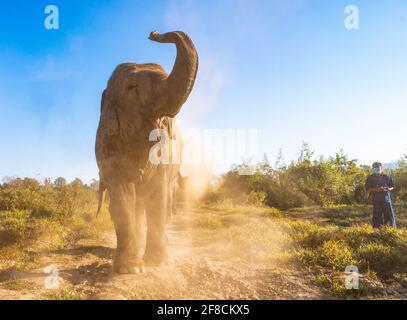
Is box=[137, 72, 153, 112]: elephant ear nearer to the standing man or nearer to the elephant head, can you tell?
the elephant head

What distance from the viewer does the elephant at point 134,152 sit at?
5.20 metres

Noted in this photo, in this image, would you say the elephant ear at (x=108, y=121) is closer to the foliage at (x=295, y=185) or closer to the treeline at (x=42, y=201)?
the treeline at (x=42, y=201)

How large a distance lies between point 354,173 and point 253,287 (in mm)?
21449

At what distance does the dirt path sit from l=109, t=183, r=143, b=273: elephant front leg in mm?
194

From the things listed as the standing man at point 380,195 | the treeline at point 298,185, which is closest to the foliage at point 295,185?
the treeline at point 298,185

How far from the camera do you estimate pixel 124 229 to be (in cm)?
571

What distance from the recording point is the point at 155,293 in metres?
4.81

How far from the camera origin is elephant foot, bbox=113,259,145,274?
5.57 m

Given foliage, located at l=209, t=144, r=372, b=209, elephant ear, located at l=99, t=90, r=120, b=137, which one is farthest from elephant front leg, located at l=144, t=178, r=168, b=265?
foliage, located at l=209, t=144, r=372, b=209

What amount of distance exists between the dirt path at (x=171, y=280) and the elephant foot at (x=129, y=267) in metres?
0.11

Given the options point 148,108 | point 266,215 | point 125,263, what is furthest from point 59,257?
point 266,215

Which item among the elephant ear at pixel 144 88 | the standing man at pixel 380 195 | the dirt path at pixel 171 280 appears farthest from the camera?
the standing man at pixel 380 195

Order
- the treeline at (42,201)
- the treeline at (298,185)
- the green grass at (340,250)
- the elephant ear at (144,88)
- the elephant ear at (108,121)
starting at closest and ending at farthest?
the elephant ear at (144,88) → the elephant ear at (108,121) → the green grass at (340,250) → the treeline at (42,201) → the treeline at (298,185)

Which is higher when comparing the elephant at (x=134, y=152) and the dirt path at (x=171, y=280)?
the elephant at (x=134, y=152)
